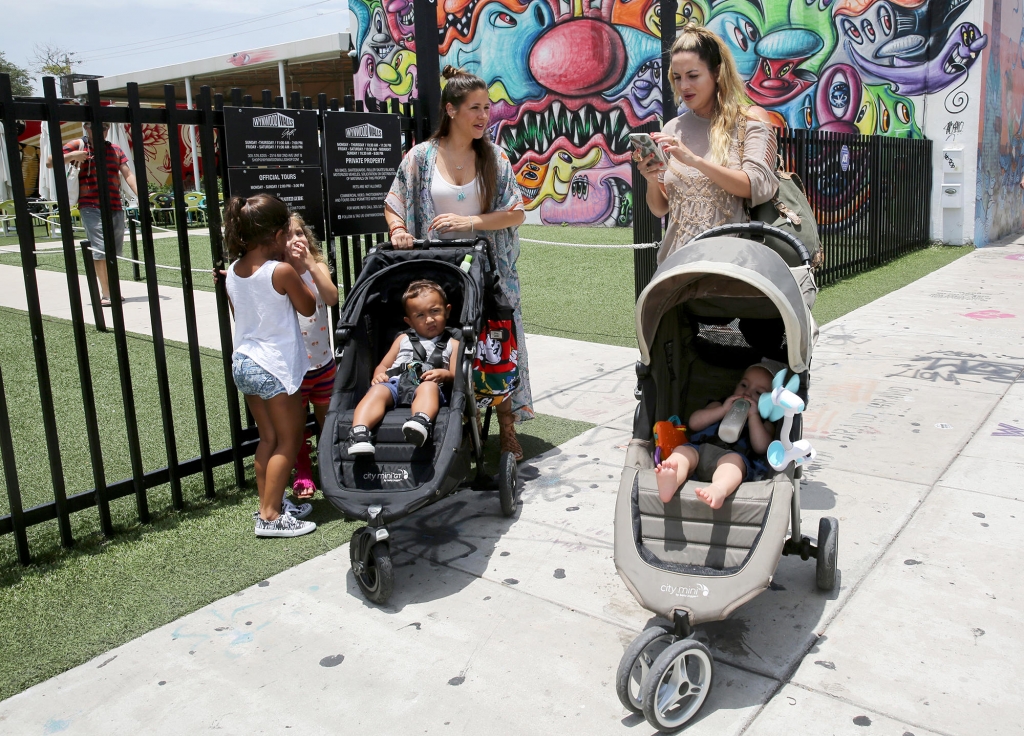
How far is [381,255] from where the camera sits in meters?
4.28

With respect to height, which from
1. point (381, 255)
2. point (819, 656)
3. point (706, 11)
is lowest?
point (819, 656)

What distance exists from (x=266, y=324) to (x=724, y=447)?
214 centimetres

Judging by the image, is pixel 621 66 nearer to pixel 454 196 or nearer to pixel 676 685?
pixel 454 196

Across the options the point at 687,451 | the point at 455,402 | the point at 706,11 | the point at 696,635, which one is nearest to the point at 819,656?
the point at 696,635

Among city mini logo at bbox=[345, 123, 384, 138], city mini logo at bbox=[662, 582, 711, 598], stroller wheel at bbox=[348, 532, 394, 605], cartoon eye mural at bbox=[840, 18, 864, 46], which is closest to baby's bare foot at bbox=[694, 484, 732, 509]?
city mini logo at bbox=[662, 582, 711, 598]

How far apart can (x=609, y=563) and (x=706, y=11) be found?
16330mm

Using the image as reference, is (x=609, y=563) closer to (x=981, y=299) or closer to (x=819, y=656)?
(x=819, y=656)

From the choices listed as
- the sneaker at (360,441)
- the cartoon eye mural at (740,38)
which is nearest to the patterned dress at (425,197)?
the sneaker at (360,441)

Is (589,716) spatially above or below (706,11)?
below

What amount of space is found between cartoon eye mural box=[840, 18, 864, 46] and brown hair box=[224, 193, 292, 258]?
47.9ft

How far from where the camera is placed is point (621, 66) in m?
20.0

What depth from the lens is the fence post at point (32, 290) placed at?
3480 mm

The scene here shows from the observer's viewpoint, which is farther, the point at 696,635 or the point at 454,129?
the point at 454,129

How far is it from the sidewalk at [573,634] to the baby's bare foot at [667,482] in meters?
0.52
